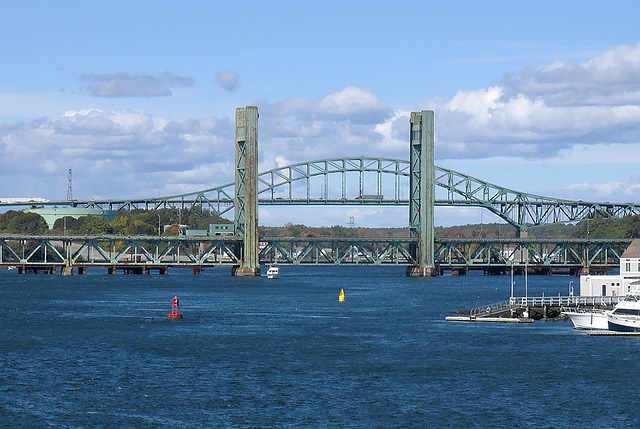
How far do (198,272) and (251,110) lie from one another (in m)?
41.5

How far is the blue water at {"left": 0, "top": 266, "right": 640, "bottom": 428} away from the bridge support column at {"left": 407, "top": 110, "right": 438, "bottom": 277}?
85217 millimetres

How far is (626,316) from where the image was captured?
7425cm

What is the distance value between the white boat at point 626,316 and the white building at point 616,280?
18.0 m

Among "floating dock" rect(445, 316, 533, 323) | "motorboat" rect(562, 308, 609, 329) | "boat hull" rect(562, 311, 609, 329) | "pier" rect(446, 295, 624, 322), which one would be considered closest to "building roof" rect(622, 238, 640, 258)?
"pier" rect(446, 295, 624, 322)

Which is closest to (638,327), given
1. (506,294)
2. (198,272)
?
(506,294)

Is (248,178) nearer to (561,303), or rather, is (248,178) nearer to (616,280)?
(616,280)

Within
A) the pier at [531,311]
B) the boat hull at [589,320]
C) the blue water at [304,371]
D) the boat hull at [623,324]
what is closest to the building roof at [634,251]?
the pier at [531,311]

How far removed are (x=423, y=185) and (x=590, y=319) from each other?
347 feet

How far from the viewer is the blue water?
45.1 meters

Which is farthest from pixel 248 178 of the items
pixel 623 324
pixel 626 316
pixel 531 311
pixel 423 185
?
pixel 623 324

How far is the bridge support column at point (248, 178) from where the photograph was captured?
164 m

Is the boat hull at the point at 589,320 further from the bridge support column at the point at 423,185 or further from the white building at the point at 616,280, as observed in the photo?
the bridge support column at the point at 423,185

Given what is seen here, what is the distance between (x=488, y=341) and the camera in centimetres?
6969

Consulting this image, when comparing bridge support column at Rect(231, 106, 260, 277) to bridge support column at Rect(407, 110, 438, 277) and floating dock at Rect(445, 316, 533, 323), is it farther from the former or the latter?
floating dock at Rect(445, 316, 533, 323)
